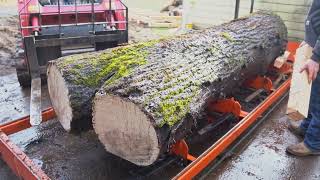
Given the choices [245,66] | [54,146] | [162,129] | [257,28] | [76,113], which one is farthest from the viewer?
[257,28]

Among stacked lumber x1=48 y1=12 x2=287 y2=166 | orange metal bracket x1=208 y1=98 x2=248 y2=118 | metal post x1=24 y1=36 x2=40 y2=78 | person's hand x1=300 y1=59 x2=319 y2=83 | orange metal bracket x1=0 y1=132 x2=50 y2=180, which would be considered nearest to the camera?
orange metal bracket x1=0 y1=132 x2=50 y2=180

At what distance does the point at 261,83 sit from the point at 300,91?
175 centimetres

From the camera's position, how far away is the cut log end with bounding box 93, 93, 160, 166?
2.51m

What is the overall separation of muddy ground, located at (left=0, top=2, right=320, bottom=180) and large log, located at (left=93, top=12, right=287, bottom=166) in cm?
53

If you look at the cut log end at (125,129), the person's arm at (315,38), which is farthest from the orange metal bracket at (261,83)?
the cut log end at (125,129)

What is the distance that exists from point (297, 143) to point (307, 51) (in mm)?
1189

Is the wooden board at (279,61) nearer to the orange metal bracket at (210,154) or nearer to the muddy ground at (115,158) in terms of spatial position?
the muddy ground at (115,158)

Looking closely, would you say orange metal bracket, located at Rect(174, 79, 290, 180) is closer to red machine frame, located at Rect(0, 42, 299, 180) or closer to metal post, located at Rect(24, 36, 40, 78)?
red machine frame, located at Rect(0, 42, 299, 180)

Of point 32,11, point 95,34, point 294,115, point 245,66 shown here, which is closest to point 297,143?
point 294,115

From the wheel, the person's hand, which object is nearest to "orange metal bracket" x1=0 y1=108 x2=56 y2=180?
the wheel

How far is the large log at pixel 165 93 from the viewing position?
2.53 meters

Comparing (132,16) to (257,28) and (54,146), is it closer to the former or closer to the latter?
(257,28)

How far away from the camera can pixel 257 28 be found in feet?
15.3

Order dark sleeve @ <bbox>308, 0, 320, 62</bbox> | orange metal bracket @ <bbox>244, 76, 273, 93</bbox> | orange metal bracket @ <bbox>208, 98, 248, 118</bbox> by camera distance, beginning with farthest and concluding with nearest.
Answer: orange metal bracket @ <bbox>244, 76, 273, 93</bbox> < orange metal bracket @ <bbox>208, 98, 248, 118</bbox> < dark sleeve @ <bbox>308, 0, 320, 62</bbox>
